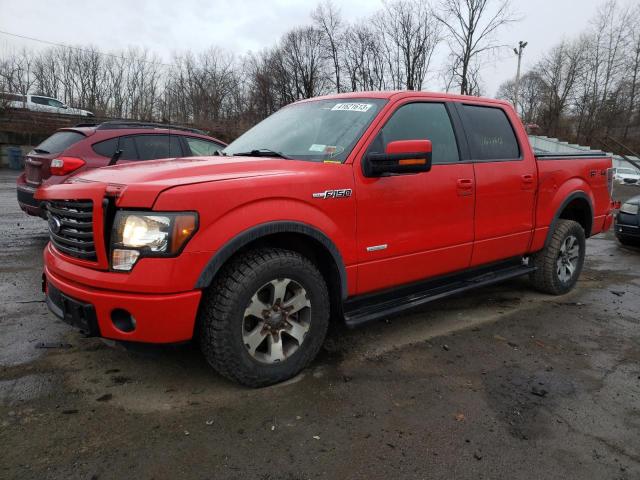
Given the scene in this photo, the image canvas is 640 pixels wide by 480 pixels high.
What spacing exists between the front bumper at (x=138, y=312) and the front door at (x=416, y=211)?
1233 millimetres

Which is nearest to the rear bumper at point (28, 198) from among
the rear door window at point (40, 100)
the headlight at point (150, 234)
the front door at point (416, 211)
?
the headlight at point (150, 234)

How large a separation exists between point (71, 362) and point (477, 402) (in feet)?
8.73

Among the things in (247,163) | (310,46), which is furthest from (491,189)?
(310,46)

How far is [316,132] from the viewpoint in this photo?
11.6ft

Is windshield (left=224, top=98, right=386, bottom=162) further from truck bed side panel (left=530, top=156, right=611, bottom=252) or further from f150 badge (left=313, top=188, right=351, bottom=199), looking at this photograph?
truck bed side panel (left=530, top=156, right=611, bottom=252)

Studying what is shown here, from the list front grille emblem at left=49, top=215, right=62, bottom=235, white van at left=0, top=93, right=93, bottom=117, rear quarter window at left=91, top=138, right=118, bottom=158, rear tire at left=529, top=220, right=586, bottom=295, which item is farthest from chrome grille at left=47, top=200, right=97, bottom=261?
white van at left=0, top=93, right=93, bottom=117

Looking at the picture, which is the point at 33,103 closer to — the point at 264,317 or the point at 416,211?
the point at 416,211

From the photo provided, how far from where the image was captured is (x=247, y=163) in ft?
9.92

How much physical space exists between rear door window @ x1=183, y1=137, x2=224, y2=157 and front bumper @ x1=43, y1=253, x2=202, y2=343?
478cm

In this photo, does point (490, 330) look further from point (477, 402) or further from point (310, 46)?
point (310, 46)

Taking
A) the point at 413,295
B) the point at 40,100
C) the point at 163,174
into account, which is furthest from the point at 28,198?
the point at 40,100

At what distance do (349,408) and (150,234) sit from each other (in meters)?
1.49

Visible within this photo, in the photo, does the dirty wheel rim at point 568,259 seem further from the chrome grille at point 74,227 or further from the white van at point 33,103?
the white van at point 33,103

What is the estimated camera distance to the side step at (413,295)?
3.31 meters
